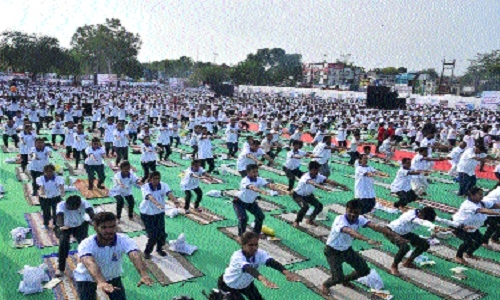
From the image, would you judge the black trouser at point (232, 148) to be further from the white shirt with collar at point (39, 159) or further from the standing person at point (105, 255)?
the standing person at point (105, 255)

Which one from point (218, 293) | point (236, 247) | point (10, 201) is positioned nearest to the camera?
point (218, 293)

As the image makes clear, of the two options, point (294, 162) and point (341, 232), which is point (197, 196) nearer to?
point (294, 162)

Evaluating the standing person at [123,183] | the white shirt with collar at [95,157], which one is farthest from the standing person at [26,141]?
the standing person at [123,183]

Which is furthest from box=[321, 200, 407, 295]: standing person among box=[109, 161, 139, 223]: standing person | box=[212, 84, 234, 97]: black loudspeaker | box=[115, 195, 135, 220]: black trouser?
box=[212, 84, 234, 97]: black loudspeaker

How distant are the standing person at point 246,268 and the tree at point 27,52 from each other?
7088 centimetres

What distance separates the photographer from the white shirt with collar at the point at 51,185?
858cm

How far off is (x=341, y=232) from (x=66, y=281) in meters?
4.38

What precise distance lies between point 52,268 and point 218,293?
3.68m

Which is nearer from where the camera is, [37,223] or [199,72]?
[37,223]

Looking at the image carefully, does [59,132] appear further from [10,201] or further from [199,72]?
[199,72]

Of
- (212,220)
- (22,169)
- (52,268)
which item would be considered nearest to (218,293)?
(52,268)

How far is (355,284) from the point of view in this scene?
302 inches

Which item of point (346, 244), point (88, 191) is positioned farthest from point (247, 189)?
point (88, 191)

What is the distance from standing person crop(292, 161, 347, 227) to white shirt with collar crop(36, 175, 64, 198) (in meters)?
4.83
